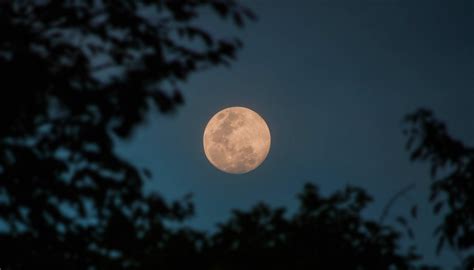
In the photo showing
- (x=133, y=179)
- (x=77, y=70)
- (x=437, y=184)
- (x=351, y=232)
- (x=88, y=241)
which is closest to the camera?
(x=437, y=184)

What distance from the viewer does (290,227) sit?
9.59 metres

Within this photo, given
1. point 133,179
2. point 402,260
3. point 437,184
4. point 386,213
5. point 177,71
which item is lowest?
point 437,184

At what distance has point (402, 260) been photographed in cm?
905

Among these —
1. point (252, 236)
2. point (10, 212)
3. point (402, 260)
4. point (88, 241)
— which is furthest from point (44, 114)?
point (402, 260)

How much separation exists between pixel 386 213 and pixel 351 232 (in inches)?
93.6

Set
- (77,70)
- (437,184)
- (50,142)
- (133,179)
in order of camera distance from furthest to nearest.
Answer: (133,179), (50,142), (77,70), (437,184)

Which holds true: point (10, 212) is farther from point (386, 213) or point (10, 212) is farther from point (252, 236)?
point (386, 213)

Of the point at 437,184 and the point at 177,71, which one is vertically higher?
the point at 177,71

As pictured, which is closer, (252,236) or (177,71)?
(177,71)

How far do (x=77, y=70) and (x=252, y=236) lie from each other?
3.99m

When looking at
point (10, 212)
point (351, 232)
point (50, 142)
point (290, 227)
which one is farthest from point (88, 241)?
point (351, 232)

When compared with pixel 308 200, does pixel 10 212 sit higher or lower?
lower

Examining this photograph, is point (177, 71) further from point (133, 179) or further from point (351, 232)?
point (351, 232)

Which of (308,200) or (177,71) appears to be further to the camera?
(308,200)
